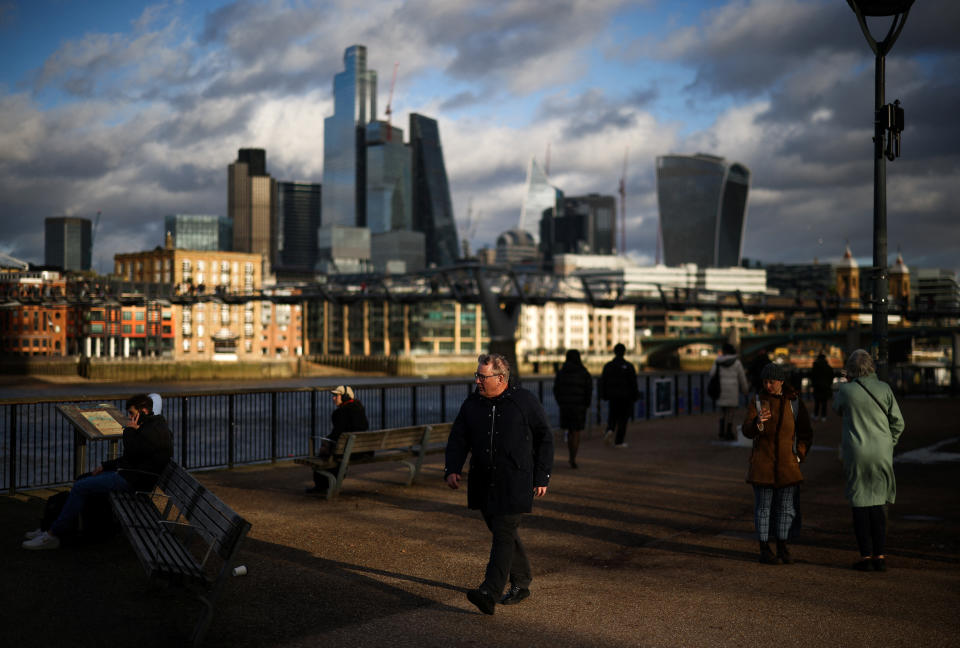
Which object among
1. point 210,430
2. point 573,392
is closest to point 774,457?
point 573,392

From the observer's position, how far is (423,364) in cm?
13988

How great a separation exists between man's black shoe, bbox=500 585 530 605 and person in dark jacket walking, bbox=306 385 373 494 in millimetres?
5679

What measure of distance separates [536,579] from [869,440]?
10.6ft

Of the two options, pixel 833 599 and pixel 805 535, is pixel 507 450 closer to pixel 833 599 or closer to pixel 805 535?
pixel 833 599

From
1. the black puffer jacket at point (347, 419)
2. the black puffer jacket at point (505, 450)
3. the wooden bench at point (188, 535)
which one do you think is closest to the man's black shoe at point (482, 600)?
the black puffer jacket at point (505, 450)

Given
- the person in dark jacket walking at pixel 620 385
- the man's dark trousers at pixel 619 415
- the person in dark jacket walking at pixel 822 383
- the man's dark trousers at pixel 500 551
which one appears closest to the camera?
the man's dark trousers at pixel 500 551

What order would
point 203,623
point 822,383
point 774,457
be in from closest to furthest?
point 203,623 < point 774,457 < point 822,383

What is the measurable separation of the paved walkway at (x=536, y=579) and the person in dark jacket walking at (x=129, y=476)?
24 centimetres

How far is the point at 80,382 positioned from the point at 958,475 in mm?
108588

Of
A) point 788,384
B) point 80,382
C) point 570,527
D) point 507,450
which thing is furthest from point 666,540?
point 80,382

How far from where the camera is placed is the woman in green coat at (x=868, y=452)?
8.16m

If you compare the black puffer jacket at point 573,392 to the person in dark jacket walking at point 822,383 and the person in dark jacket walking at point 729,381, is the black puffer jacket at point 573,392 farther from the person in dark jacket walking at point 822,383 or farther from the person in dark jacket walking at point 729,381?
the person in dark jacket walking at point 822,383

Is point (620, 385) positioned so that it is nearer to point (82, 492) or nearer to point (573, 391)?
point (573, 391)

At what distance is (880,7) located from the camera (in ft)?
33.1
